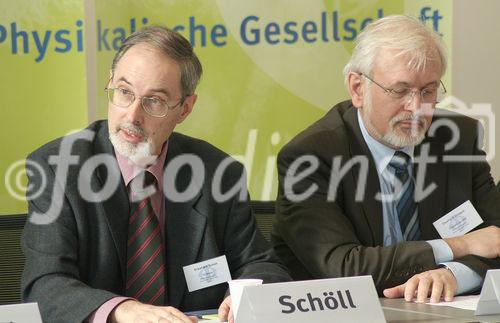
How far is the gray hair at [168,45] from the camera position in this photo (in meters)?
3.01

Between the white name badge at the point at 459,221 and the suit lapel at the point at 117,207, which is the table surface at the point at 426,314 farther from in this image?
the white name badge at the point at 459,221

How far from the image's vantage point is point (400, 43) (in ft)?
11.1

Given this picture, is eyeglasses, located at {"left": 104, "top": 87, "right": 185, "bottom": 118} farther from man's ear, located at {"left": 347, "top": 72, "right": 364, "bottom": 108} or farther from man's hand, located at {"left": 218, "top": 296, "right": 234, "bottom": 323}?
man's ear, located at {"left": 347, "top": 72, "right": 364, "bottom": 108}

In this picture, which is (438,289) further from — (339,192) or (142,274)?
(142,274)

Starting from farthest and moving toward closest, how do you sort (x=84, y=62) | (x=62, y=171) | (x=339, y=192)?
1. (x=84, y=62)
2. (x=339, y=192)
3. (x=62, y=171)

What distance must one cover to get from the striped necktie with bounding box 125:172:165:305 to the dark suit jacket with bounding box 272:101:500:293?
2.08ft

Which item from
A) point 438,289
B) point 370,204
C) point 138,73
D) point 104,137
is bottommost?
point 438,289

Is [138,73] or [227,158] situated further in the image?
[227,158]

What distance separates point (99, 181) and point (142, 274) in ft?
1.06

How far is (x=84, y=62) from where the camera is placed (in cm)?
500

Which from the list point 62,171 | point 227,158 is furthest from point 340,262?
point 62,171

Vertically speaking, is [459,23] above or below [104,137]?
above

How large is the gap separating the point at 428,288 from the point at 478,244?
0.45m

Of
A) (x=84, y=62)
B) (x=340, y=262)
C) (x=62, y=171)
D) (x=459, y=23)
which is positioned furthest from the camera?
(x=459, y=23)
